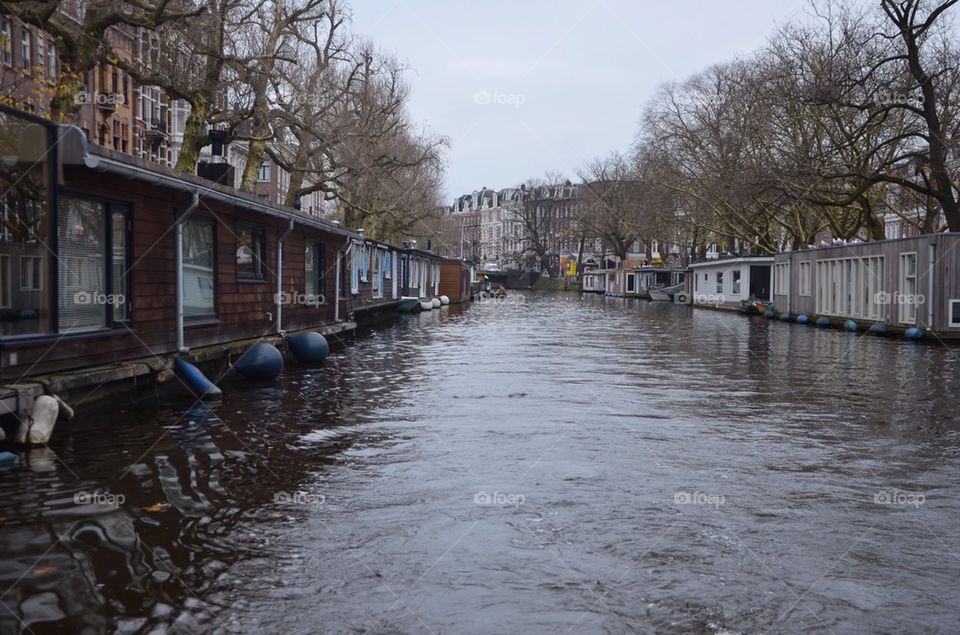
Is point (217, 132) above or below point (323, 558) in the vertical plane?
above

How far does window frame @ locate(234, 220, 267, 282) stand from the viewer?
19359 millimetres

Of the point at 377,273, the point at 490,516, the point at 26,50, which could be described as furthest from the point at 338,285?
the point at 490,516

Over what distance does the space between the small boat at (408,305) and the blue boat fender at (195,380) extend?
34.1 m

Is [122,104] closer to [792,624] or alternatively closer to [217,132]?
[217,132]

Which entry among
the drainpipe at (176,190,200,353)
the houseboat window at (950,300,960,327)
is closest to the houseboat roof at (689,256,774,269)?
the houseboat window at (950,300,960,327)

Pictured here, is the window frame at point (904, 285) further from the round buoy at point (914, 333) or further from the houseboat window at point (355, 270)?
the houseboat window at point (355, 270)

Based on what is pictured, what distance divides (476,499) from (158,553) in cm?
291

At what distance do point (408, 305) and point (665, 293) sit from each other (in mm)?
39955

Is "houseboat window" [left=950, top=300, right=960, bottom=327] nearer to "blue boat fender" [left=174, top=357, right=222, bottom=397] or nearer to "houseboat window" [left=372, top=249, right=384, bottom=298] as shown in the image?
"blue boat fender" [left=174, top=357, right=222, bottom=397]

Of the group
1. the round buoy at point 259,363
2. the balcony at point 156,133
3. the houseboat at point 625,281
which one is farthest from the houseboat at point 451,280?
the round buoy at point 259,363

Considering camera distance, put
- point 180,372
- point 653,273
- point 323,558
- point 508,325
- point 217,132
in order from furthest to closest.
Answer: point 653,273 < point 508,325 < point 217,132 < point 180,372 < point 323,558

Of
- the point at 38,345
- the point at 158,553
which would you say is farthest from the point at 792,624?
the point at 38,345

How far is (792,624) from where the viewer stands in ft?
18.6

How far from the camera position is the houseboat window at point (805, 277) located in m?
43.1
